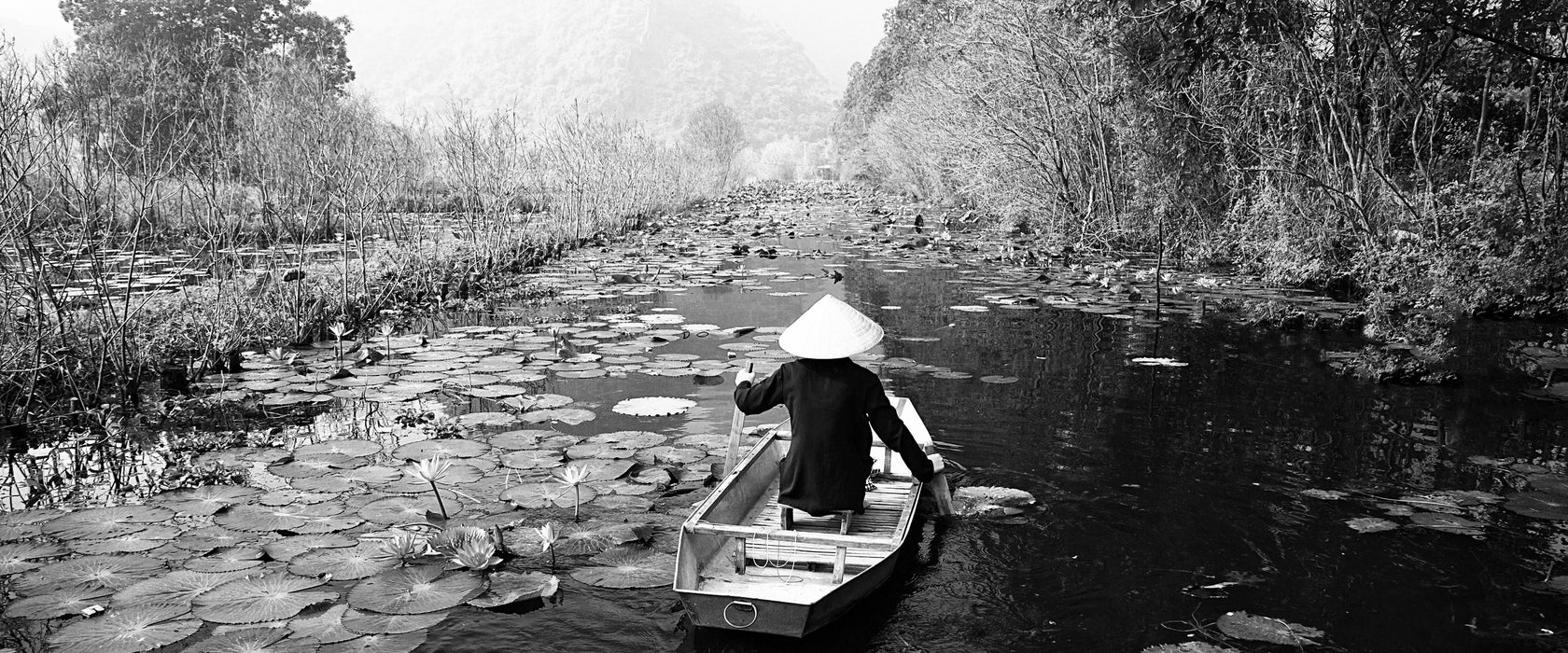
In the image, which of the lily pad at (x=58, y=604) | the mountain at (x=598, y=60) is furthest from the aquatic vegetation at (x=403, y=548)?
the mountain at (x=598, y=60)

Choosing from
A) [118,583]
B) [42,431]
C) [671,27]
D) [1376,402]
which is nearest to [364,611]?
[118,583]

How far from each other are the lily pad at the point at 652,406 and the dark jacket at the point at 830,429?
216 cm

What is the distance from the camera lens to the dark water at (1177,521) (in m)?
3.28

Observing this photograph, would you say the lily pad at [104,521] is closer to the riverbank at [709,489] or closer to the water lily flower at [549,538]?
the riverbank at [709,489]

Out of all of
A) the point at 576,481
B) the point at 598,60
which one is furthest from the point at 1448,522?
the point at 598,60

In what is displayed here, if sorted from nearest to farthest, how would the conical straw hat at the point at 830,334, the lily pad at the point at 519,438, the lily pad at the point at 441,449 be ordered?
the conical straw hat at the point at 830,334, the lily pad at the point at 441,449, the lily pad at the point at 519,438

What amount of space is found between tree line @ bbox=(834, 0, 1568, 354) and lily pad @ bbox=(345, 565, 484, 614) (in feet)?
18.4

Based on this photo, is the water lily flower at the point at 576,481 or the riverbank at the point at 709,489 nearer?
the riverbank at the point at 709,489

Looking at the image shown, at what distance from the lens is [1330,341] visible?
8523 millimetres

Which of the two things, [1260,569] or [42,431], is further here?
[42,431]

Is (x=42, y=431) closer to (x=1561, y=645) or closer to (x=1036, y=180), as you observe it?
(x=1561, y=645)

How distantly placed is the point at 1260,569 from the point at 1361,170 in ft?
27.3

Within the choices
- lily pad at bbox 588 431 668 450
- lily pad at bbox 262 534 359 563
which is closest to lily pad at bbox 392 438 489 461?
lily pad at bbox 588 431 668 450

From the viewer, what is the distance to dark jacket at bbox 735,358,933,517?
3672 mm
